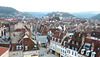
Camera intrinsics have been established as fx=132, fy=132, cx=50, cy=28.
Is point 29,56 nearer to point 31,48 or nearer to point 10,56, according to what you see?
point 31,48

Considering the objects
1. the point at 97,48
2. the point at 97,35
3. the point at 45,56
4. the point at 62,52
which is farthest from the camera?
the point at 97,35

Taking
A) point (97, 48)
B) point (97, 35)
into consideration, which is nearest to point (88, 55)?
point (97, 48)

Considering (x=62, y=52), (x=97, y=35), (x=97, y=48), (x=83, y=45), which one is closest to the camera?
(x=97, y=48)

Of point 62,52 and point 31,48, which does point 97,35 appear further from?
point 31,48

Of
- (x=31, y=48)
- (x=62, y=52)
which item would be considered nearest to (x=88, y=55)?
(x=62, y=52)

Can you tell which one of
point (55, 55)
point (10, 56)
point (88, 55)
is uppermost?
point (88, 55)

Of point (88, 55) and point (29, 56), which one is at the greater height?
point (88, 55)

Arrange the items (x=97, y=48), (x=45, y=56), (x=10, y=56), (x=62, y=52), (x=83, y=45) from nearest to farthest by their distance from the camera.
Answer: (x=97, y=48)
(x=83, y=45)
(x=10, y=56)
(x=62, y=52)
(x=45, y=56)

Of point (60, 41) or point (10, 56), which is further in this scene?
point (60, 41)

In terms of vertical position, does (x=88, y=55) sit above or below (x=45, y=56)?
above
